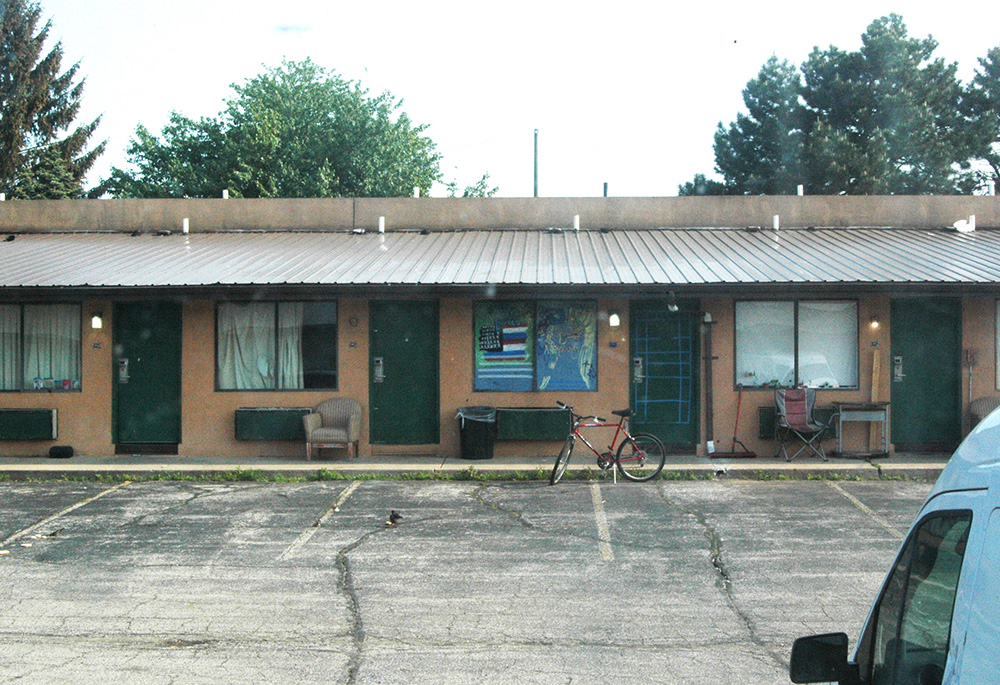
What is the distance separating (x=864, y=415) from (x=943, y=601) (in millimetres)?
12881

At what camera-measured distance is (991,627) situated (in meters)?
2.20

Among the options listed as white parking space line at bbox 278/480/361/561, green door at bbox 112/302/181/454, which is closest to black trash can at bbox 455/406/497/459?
white parking space line at bbox 278/480/361/561

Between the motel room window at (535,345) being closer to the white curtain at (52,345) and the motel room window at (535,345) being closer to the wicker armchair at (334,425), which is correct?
the wicker armchair at (334,425)

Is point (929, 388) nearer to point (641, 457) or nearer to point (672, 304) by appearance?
point (672, 304)

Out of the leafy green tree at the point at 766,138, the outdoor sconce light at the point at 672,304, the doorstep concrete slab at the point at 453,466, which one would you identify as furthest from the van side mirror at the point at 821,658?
the leafy green tree at the point at 766,138

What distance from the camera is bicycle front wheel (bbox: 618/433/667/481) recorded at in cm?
1312

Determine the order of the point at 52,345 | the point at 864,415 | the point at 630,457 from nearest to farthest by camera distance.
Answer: the point at 630,457, the point at 864,415, the point at 52,345

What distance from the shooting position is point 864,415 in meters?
14.7

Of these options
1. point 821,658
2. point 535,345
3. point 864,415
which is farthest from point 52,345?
point 821,658

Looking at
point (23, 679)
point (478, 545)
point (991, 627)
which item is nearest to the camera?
point (991, 627)

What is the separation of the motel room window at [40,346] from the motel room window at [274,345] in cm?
250

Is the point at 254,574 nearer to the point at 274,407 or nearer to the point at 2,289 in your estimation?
the point at 274,407

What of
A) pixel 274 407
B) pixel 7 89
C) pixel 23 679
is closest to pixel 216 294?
pixel 274 407

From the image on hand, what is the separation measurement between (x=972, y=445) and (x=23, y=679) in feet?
19.2
